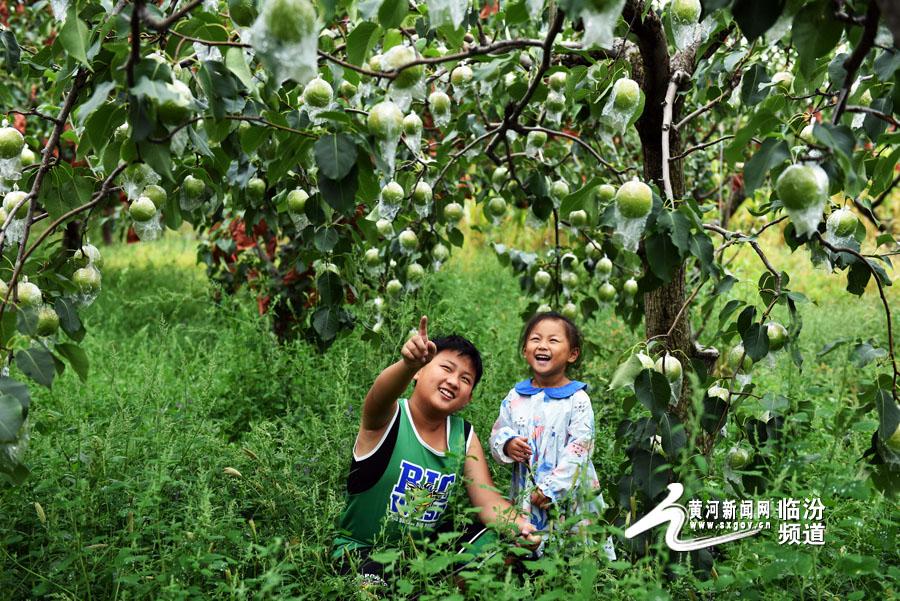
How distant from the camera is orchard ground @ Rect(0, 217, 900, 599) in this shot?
144 centimetres

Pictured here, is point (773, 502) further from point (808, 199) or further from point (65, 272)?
point (65, 272)

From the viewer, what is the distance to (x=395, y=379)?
1.76 m

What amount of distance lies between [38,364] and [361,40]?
2.24 feet

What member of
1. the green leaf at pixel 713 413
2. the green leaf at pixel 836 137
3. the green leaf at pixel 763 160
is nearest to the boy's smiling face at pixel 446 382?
the green leaf at pixel 713 413

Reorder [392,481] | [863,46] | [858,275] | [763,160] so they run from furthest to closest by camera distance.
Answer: [392,481] → [858,275] → [763,160] → [863,46]

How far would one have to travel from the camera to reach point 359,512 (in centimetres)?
187

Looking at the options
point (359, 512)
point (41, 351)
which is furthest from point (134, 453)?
point (41, 351)

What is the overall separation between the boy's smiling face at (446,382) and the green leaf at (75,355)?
33.2 inches

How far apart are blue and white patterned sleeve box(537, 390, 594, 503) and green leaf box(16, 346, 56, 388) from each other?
1.16 m

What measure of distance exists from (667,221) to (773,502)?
2.54 ft

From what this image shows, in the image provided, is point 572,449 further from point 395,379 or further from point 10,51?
point 10,51

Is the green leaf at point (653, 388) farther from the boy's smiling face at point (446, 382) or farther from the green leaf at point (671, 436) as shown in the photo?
the boy's smiling face at point (446, 382)

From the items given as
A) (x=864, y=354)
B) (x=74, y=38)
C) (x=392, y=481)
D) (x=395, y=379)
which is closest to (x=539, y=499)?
(x=392, y=481)

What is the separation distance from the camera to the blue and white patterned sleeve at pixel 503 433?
6.61 feet
